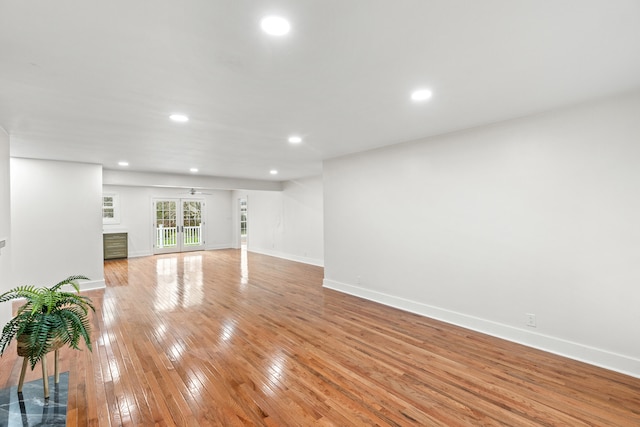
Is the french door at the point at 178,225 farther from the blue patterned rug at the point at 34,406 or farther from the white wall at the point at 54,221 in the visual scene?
the blue patterned rug at the point at 34,406

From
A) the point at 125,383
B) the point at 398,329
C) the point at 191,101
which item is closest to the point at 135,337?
the point at 125,383

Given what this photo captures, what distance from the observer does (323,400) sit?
2219 mm

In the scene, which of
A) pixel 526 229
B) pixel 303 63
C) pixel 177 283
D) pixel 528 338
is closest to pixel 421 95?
pixel 303 63

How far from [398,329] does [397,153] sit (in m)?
2.42

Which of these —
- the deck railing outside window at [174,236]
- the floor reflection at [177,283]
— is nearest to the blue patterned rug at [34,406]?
the floor reflection at [177,283]

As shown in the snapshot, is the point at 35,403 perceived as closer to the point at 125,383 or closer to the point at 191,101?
the point at 125,383

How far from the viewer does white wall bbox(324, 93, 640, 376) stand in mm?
2623

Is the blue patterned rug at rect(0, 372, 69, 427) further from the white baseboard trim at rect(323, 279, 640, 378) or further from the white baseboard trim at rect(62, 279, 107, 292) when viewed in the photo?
the white baseboard trim at rect(323, 279, 640, 378)

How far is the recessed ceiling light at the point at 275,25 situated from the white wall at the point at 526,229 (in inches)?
→ 110

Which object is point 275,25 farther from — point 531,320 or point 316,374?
point 531,320

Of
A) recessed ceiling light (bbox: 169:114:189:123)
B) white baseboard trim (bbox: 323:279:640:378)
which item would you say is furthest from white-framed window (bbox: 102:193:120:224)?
white baseboard trim (bbox: 323:279:640:378)

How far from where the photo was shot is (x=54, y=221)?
5.25 meters

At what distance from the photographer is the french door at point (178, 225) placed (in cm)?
1017

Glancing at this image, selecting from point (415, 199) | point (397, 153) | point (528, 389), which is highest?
point (397, 153)
